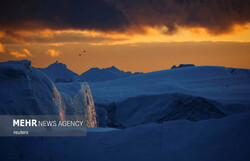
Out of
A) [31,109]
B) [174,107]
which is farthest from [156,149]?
[174,107]

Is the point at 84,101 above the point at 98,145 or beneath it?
above

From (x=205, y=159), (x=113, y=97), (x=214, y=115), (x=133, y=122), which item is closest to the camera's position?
(x=205, y=159)

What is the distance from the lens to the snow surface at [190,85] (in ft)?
66.8

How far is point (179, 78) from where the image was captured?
2847cm

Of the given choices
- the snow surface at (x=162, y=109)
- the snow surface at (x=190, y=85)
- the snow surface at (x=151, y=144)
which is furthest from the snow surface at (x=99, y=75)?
the snow surface at (x=151, y=144)

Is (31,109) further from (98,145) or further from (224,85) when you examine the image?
(224,85)

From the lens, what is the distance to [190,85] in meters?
25.3

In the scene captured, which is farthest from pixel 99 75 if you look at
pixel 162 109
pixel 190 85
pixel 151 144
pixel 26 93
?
pixel 151 144

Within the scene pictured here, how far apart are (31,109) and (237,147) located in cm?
569

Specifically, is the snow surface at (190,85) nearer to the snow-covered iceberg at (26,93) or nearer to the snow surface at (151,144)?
the snow-covered iceberg at (26,93)

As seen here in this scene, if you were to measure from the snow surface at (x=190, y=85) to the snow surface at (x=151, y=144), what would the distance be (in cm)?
1317

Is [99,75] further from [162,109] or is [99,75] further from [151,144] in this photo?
[151,144]

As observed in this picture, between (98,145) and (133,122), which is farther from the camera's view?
(133,122)

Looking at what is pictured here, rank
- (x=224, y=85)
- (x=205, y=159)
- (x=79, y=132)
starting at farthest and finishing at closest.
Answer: (x=224, y=85) → (x=79, y=132) → (x=205, y=159)
